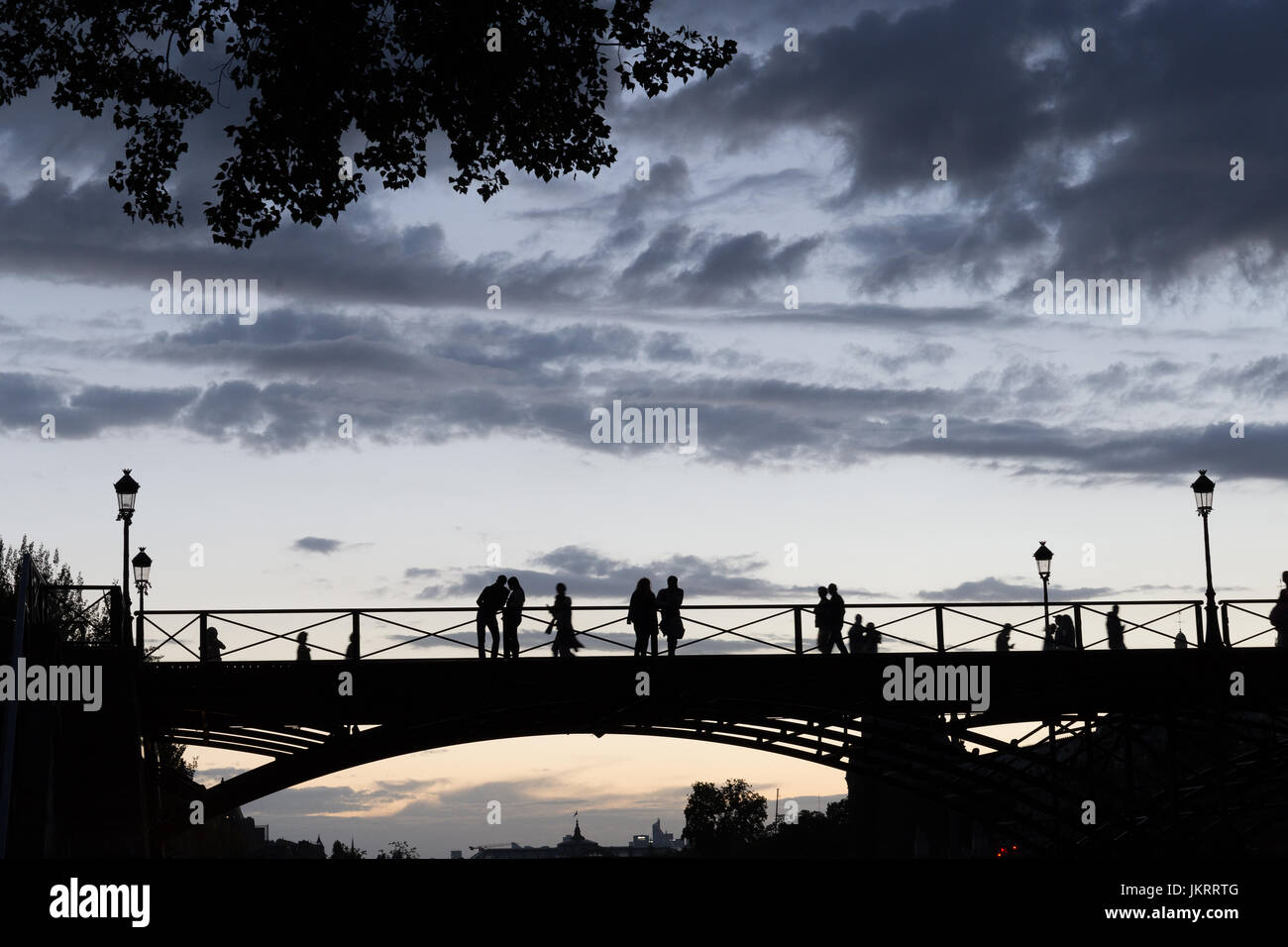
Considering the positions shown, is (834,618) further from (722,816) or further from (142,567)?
(722,816)

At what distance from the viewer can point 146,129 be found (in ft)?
48.9

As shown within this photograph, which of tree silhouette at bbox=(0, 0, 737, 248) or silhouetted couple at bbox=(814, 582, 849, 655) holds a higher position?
tree silhouette at bbox=(0, 0, 737, 248)

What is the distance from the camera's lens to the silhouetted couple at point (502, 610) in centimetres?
2944

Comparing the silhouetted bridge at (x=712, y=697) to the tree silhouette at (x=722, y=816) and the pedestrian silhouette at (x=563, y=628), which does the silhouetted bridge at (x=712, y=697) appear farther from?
the tree silhouette at (x=722, y=816)

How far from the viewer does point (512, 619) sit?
29812mm

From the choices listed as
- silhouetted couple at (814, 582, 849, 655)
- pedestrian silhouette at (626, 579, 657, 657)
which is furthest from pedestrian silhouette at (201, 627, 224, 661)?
silhouetted couple at (814, 582, 849, 655)

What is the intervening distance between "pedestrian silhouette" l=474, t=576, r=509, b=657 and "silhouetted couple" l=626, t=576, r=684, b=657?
2384mm

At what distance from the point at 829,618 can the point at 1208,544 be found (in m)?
8.26

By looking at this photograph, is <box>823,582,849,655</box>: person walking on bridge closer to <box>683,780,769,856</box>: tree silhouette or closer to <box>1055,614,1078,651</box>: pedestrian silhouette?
<box>1055,614,1078,651</box>: pedestrian silhouette

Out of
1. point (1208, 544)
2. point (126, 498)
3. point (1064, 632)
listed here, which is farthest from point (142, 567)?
point (1208, 544)

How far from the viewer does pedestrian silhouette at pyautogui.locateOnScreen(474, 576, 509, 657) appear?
96.6 ft
